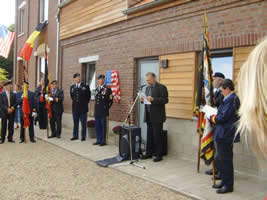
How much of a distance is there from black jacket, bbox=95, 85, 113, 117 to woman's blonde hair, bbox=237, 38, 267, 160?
7.23 m

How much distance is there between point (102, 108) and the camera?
8234 millimetres

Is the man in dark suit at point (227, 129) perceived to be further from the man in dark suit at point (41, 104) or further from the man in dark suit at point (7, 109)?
the man in dark suit at point (41, 104)

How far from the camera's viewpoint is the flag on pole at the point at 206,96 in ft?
16.0

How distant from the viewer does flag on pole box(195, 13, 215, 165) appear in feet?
16.0

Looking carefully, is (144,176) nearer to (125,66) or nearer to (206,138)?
(206,138)

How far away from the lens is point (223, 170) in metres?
4.39

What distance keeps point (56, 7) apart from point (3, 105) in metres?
6.01

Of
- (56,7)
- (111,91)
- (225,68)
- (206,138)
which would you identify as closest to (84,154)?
(111,91)

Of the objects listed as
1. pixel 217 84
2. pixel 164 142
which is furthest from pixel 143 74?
pixel 217 84

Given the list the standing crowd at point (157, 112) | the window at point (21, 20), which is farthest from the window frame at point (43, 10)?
the standing crowd at point (157, 112)

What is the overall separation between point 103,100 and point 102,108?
0.24 metres

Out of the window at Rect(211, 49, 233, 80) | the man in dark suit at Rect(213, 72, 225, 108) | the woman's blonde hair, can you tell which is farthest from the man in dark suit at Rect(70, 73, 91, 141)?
the woman's blonde hair

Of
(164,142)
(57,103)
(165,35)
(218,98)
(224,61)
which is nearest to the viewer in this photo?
(218,98)

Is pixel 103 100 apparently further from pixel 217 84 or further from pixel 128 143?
pixel 217 84
